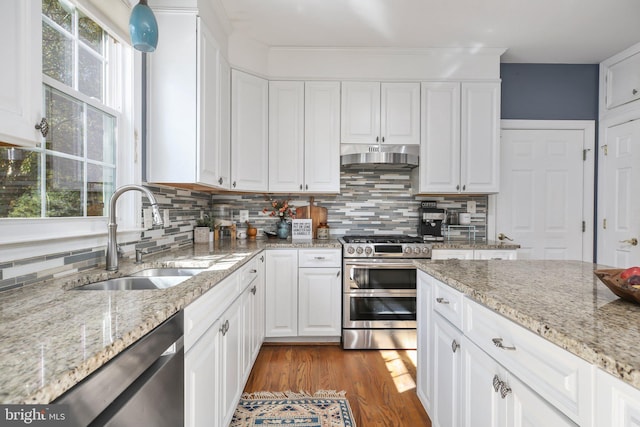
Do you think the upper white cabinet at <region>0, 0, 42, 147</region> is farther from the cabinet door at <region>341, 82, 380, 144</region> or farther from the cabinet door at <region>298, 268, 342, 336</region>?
the cabinet door at <region>341, 82, 380, 144</region>

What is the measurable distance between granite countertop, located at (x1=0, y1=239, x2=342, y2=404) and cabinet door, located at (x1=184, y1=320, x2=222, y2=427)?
9.0 inches

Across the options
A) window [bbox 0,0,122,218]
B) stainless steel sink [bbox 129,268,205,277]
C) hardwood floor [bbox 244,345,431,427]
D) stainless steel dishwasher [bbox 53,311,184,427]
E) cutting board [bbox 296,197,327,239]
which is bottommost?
hardwood floor [bbox 244,345,431,427]

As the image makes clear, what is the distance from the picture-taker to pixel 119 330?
75cm

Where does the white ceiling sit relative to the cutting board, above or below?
above

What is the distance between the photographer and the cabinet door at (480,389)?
1017 mm

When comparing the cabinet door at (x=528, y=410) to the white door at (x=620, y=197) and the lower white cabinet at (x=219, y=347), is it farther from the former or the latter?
the white door at (x=620, y=197)

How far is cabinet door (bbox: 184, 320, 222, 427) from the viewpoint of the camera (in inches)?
44.1

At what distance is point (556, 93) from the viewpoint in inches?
127

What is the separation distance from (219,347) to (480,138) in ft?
9.13

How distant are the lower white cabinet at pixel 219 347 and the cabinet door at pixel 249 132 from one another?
0.86m

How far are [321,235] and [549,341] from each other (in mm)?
2419

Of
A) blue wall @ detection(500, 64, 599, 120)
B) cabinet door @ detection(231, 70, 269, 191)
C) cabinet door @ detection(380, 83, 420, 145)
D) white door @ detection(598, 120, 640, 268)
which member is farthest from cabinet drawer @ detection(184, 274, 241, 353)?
white door @ detection(598, 120, 640, 268)

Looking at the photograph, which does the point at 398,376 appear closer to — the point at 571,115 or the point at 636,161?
the point at 636,161

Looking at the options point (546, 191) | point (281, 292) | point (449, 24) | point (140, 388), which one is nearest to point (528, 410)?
point (140, 388)
